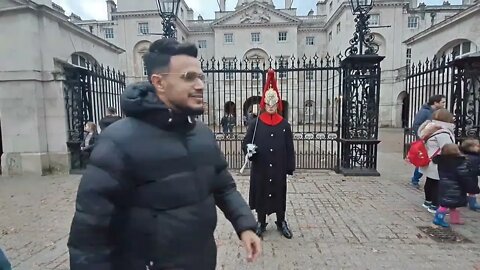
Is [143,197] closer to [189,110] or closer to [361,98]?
[189,110]

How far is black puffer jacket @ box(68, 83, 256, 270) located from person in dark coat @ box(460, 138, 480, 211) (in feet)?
15.9

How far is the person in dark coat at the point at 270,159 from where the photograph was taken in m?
4.35

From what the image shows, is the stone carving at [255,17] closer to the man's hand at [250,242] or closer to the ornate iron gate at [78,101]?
the ornate iron gate at [78,101]

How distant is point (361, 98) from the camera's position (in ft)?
26.5

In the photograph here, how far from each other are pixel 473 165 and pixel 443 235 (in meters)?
1.46

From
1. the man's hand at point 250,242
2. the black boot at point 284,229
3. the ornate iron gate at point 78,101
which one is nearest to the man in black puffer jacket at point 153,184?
the man's hand at point 250,242

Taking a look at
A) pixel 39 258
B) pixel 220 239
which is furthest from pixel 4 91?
pixel 220 239

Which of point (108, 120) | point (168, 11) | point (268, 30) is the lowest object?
point (108, 120)

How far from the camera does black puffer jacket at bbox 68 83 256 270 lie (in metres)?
1.45

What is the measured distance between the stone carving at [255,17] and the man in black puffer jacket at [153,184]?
40113mm

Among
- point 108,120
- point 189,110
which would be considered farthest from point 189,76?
point 108,120

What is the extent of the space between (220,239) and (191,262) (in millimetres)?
2874

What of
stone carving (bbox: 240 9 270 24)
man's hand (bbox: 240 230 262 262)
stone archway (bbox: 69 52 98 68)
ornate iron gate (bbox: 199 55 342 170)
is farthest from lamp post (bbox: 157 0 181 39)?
stone carving (bbox: 240 9 270 24)

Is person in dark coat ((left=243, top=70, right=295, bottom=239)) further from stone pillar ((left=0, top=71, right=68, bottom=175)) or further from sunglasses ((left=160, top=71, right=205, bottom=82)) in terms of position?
stone pillar ((left=0, top=71, right=68, bottom=175))
